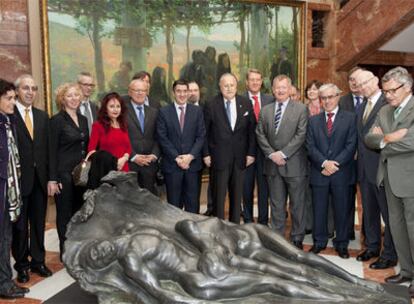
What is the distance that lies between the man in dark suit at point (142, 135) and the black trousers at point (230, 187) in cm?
72

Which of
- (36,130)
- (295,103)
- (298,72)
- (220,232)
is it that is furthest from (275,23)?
(220,232)

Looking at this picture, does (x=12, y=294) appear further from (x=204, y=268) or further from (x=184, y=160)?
(x=184, y=160)

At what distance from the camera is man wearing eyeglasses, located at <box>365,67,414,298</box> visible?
418cm

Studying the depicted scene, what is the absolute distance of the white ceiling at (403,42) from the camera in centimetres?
902

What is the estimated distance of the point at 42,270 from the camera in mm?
4820

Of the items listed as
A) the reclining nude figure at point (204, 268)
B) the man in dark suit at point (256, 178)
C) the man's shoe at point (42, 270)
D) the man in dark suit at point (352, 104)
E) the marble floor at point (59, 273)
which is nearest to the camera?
the reclining nude figure at point (204, 268)

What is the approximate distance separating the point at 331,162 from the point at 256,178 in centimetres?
128

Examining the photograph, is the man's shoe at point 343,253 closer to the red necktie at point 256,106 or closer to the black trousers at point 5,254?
the red necktie at point 256,106

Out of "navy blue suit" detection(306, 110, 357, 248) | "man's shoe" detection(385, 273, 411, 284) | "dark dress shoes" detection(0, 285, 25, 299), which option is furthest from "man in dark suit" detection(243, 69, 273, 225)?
"dark dress shoes" detection(0, 285, 25, 299)

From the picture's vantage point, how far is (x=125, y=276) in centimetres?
318

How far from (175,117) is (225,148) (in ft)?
2.17

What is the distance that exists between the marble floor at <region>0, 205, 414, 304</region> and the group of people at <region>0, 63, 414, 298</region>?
0.35 feet

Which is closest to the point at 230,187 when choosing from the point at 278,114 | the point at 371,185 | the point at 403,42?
the point at 278,114

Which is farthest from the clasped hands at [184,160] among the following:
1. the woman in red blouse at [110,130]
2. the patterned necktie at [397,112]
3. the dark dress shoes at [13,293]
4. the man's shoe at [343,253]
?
the patterned necktie at [397,112]
